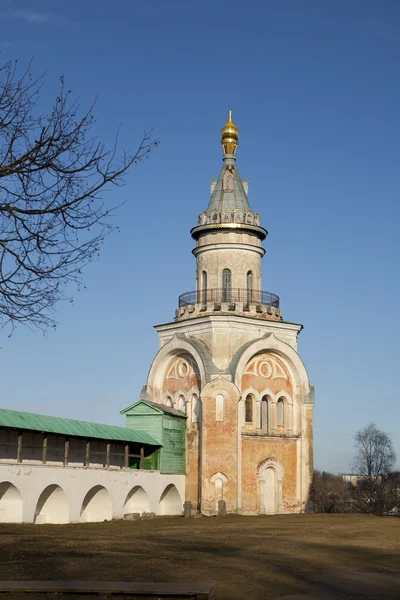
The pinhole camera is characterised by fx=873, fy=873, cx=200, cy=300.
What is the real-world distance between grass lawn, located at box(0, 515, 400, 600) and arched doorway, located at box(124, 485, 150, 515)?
976 cm

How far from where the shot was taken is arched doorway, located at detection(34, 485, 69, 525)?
96.1 feet

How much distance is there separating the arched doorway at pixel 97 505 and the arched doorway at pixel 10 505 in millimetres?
4871

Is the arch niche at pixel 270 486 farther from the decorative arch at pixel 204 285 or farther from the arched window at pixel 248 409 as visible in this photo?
the decorative arch at pixel 204 285

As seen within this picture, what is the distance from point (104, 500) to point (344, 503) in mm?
42364

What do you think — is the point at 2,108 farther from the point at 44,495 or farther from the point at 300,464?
the point at 300,464

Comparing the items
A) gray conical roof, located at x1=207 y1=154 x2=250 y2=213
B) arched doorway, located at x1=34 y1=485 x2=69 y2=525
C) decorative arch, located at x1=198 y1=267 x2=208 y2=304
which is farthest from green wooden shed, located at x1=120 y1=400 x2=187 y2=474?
gray conical roof, located at x1=207 y1=154 x2=250 y2=213

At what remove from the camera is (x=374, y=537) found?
2253 cm

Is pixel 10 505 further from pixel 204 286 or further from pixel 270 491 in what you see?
pixel 204 286

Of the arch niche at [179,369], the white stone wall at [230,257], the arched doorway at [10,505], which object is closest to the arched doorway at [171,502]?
the arch niche at [179,369]

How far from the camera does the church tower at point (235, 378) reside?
36.4 meters

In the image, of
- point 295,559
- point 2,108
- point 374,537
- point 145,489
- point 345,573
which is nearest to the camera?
point 2,108

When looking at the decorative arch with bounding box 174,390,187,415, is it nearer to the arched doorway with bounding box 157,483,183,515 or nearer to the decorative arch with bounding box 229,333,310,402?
the decorative arch with bounding box 229,333,310,402

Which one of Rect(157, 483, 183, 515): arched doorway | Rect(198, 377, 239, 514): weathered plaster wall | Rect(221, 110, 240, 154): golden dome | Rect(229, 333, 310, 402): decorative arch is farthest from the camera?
Rect(221, 110, 240, 154): golden dome

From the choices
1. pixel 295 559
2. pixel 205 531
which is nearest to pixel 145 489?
pixel 205 531
